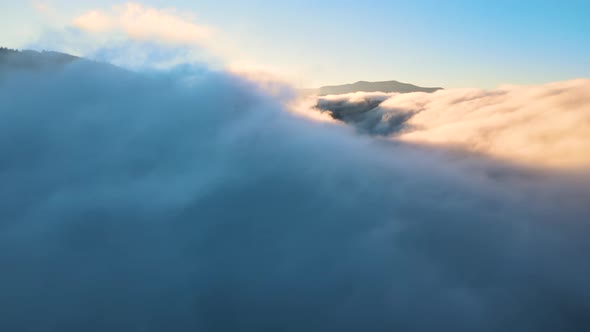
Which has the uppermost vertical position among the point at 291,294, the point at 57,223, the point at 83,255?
the point at 57,223

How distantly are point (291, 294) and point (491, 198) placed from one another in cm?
2104

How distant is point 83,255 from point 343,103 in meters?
120

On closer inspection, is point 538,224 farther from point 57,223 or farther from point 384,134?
point 384,134

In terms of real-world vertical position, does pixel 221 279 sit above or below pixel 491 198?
below

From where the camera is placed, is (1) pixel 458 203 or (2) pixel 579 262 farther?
(1) pixel 458 203

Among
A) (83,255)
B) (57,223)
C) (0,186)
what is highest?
(0,186)

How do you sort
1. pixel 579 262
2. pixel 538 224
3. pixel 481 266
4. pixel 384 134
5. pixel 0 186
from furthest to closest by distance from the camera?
pixel 384 134 → pixel 0 186 → pixel 538 224 → pixel 481 266 → pixel 579 262

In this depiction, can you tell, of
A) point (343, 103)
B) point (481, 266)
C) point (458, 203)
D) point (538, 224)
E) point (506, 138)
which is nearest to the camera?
point (481, 266)

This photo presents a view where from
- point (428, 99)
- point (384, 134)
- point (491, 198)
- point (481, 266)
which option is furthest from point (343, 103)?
point (481, 266)

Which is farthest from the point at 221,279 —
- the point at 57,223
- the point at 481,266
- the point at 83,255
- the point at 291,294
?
the point at 481,266

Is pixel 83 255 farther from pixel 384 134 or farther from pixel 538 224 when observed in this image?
→ pixel 384 134

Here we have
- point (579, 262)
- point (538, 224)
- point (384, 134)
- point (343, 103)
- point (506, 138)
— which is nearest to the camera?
point (579, 262)

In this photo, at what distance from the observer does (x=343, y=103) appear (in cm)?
13162

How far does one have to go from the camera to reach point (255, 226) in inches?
1017
